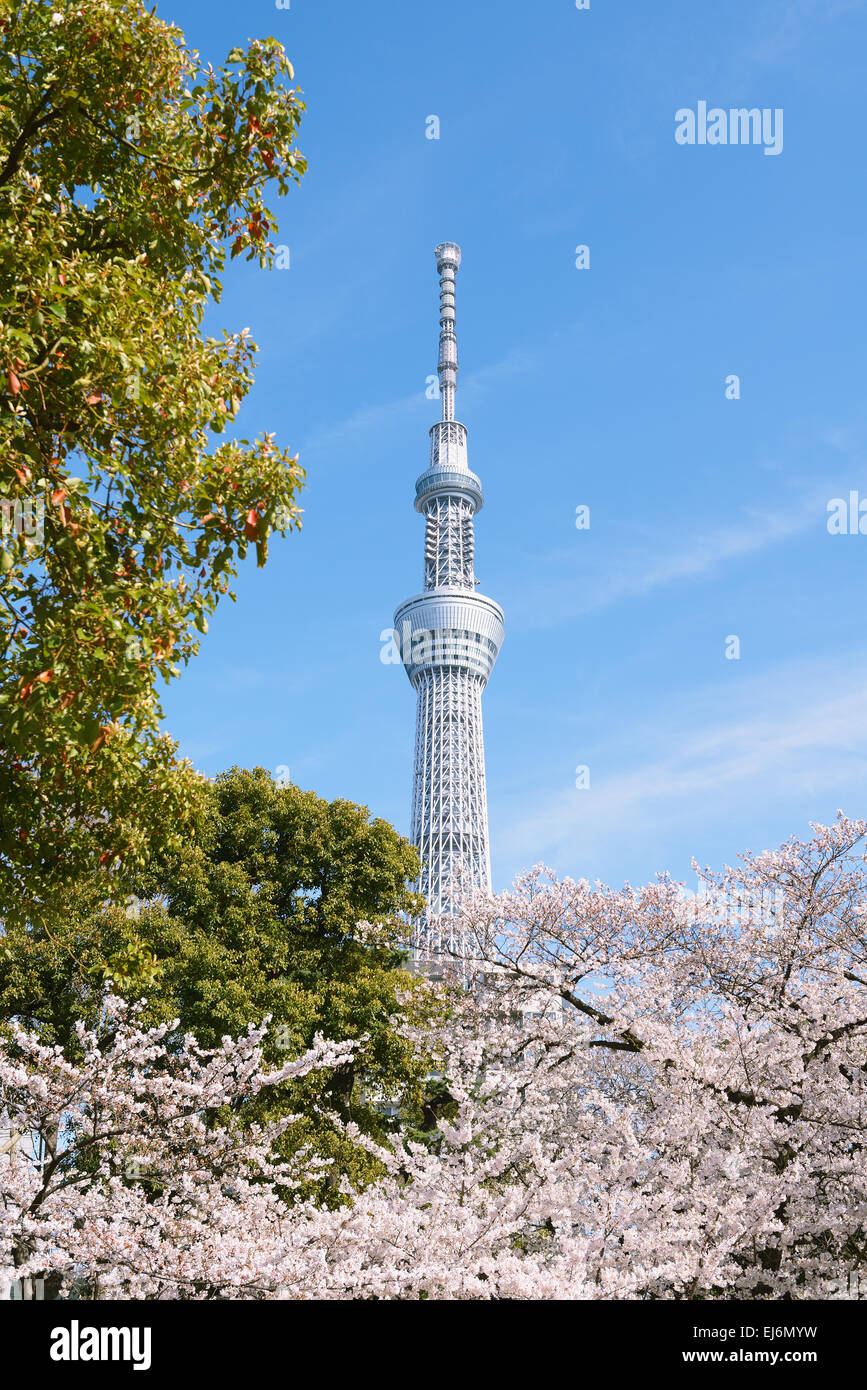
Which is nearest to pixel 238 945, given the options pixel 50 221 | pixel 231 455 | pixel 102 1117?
pixel 102 1117

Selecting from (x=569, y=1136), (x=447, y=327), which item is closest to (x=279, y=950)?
(x=569, y=1136)

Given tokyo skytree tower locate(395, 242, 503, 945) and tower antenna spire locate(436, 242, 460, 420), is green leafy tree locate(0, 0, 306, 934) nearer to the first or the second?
tokyo skytree tower locate(395, 242, 503, 945)

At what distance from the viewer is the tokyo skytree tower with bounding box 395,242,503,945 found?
74.1m

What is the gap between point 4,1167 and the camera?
31.8ft

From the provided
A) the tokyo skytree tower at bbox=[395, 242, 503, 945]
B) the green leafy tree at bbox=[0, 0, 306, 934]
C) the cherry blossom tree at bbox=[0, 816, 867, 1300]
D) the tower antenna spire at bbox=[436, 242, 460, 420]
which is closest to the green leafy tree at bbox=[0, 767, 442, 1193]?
the cherry blossom tree at bbox=[0, 816, 867, 1300]

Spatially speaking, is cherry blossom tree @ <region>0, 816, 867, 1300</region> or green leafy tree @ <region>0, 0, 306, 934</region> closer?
green leafy tree @ <region>0, 0, 306, 934</region>

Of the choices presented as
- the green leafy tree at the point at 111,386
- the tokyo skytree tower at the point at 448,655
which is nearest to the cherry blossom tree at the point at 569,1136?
the green leafy tree at the point at 111,386

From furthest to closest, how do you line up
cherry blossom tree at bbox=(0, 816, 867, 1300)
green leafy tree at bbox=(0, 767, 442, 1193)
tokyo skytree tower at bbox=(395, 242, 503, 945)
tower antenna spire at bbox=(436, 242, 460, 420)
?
1. tower antenna spire at bbox=(436, 242, 460, 420)
2. tokyo skytree tower at bbox=(395, 242, 503, 945)
3. green leafy tree at bbox=(0, 767, 442, 1193)
4. cherry blossom tree at bbox=(0, 816, 867, 1300)

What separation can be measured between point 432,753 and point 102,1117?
2659 inches

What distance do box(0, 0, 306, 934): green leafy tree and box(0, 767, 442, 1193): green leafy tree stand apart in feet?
30.8

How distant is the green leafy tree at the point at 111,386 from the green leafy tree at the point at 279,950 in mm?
9388

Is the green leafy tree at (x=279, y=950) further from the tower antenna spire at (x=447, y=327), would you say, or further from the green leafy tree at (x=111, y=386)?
the tower antenna spire at (x=447, y=327)

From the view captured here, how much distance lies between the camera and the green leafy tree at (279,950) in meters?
17.7
